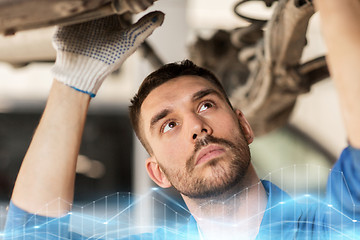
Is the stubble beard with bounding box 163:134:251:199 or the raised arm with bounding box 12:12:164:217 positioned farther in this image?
the raised arm with bounding box 12:12:164:217

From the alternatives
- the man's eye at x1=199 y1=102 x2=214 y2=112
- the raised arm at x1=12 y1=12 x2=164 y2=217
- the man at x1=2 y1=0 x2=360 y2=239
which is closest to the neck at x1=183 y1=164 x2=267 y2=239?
the man at x1=2 y1=0 x2=360 y2=239

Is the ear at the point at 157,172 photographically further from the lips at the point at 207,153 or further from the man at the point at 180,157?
the lips at the point at 207,153

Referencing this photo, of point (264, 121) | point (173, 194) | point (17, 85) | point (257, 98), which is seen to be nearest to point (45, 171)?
point (173, 194)

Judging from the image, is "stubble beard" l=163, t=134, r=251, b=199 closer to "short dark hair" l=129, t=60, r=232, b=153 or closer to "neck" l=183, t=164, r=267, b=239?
"neck" l=183, t=164, r=267, b=239

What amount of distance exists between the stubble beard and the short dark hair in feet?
0.38

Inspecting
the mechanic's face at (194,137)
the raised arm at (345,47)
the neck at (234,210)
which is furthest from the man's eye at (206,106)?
the raised arm at (345,47)

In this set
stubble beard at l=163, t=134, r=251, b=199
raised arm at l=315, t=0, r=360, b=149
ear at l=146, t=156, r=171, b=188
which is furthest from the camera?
ear at l=146, t=156, r=171, b=188

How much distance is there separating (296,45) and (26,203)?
1.85 ft

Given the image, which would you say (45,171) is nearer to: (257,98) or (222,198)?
(222,198)

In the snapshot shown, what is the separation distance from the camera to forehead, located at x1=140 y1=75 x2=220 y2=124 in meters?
0.72

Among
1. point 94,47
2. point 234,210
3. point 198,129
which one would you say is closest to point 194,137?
point 198,129

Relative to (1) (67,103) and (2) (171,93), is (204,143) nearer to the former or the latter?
(2) (171,93)

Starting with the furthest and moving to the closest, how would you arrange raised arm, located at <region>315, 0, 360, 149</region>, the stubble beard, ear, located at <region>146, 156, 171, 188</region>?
ear, located at <region>146, 156, 171, 188</region>
the stubble beard
raised arm, located at <region>315, 0, 360, 149</region>

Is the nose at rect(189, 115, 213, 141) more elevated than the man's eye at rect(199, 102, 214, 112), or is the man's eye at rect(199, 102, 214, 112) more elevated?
the man's eye at rect(199, 102, 214, 112)
